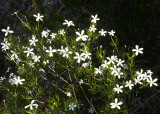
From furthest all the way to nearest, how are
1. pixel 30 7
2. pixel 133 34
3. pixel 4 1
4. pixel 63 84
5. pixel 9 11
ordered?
1. pixel 4 1
2. pixel 9 11
3. pixel 30 7
4. pixel 63 84
5. pixel 133 34

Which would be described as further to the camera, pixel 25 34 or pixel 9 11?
pixel 9 11

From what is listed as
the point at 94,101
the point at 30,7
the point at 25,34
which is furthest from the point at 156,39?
the point at 30,7

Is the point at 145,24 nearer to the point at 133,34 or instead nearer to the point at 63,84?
the point at 133,34

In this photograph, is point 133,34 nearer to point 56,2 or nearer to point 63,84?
point 63,84

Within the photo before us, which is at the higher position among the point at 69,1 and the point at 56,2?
the point at 56,2

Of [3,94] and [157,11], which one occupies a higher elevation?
[157,11]

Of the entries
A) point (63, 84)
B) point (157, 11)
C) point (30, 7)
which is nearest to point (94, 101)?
point (63, 84)

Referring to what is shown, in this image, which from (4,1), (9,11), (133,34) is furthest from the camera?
(4,1)

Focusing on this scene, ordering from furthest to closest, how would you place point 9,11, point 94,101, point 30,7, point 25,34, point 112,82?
1. point 9,11
2. point 30,7
3. point 25,34
4. point 94,101
5. point 112,82

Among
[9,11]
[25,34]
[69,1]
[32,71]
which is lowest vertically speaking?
[32,71]
